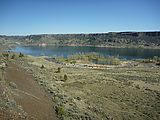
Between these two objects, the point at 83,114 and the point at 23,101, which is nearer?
the point at 23,101

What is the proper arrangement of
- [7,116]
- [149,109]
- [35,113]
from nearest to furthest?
[7,116] < [35,113] < [149,109]

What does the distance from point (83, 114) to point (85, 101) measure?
5.35 metres

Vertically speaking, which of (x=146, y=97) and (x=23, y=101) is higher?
(x=23, y=101)

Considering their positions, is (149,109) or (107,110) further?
(149,109)

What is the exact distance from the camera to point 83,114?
16.6 metres

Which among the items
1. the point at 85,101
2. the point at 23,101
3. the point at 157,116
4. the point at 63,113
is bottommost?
the point at 157,116

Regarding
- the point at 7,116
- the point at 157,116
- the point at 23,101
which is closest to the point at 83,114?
the point at 23,101

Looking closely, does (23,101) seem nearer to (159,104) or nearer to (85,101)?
(85,101)

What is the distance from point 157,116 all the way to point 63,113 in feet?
49.3

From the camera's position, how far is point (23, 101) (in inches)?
587

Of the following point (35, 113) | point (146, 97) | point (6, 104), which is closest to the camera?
point (6, 104)

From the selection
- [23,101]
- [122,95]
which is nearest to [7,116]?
[23,101]

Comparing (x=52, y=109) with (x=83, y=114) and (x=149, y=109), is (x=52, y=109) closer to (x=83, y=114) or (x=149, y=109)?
(x=83, y=114)

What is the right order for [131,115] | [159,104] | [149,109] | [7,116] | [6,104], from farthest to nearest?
[159,104]
[149,109]
[131,115]
[6,104]
[7,116]
